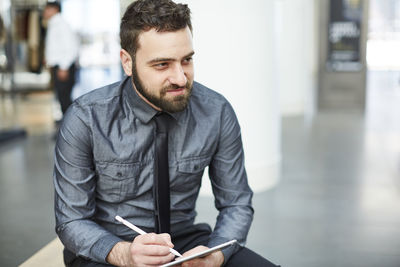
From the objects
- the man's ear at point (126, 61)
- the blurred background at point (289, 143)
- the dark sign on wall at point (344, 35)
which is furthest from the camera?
the dark sign on wall at point (344, 35)

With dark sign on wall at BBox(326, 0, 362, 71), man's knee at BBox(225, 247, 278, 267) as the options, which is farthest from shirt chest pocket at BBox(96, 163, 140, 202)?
dark sign on wall at BBox(326, 0, 362, 71)

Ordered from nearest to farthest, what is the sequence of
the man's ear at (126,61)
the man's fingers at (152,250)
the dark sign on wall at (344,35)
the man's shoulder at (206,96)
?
1. the man's fingers at (152,250)
2. the man's ear at (126,61)
3. the man's shoulder at (206,96)
4. the dark sign on wall at (344,35)

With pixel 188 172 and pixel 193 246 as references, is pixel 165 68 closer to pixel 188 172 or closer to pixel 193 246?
pixel 188 172

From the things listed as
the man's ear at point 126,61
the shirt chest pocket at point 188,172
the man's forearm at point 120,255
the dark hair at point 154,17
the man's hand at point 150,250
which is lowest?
the man's forearm at point 120,255

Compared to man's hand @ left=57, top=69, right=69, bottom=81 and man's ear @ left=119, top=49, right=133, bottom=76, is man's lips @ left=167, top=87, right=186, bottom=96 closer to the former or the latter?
man's ear @ left=119, top=49, right=133, bottom=76

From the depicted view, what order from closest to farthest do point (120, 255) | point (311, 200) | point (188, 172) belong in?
1. point (120, 255)
2. point (188, 172)
3. point (311, 200)

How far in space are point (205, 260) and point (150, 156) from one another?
0.38m

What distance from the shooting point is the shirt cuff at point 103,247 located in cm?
157

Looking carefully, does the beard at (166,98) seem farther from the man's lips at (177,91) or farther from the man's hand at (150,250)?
the man's hand at (150,250)

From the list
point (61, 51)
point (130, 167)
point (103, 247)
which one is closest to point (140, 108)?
point (130, 167)

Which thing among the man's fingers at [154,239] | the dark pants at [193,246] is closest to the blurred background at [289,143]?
the dark pants at [193,246]

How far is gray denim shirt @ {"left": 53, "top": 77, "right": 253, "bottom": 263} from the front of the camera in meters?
1.64

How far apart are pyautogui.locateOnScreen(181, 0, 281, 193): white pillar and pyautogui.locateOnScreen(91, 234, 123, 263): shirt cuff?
2.45m

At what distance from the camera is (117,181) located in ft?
5.54
